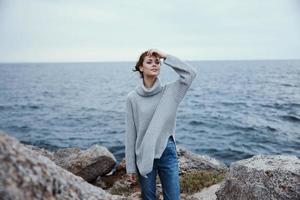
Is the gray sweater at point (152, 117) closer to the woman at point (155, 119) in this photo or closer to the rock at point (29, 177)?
the woman at point (155, 119)

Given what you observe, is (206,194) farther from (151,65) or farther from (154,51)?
(154,51)

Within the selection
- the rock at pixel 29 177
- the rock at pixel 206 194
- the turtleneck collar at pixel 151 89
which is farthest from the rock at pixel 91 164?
the rock at pixel 29 177

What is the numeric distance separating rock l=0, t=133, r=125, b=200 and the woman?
193 centimetres

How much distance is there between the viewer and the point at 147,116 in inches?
183

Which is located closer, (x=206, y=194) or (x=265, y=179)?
(x=265, y=179)

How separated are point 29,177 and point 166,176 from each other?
8.48ft

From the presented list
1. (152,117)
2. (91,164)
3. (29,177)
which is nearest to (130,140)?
(152,117)

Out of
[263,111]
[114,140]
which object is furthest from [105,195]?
[263,111]

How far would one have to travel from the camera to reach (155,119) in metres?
4.54

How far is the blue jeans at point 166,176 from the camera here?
15.3 ft

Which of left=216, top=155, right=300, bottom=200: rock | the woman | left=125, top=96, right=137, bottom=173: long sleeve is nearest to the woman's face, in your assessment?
the woman

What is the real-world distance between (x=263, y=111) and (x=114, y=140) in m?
15.8

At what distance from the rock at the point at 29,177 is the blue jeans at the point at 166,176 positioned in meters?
1.98

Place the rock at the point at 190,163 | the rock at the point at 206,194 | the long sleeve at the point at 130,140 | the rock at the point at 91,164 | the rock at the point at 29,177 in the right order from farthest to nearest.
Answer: the rock at the point at 91,164 < the rock at the point at 190,163 < the rock at the point at 206,194 < the long sleeve at the point at 130,140 < the rock at the point at 29,177
